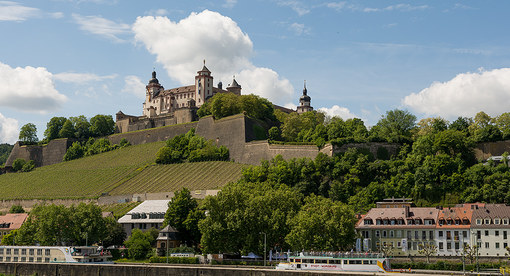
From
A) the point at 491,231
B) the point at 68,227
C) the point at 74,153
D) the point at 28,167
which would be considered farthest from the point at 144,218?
the point at 28,167

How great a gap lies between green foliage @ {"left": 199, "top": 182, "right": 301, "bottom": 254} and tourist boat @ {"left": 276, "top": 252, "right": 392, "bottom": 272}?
11742 millimetres

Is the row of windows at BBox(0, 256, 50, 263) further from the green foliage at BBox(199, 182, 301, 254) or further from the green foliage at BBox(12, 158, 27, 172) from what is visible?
the green foliage at BBox(12, 158, 27, 172)

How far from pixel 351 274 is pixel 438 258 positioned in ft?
70.9

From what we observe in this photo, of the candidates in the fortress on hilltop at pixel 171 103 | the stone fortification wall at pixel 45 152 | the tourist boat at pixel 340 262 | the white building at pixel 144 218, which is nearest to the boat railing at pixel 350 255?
the tourist boat at pixel 340 262

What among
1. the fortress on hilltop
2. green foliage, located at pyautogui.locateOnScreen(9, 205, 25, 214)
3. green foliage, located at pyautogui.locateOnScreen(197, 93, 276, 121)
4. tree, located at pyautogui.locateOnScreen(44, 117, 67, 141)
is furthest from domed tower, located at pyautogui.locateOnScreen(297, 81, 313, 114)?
green foliage, located at pyautogui.locateOnScreen(9, 205, 25, 214)

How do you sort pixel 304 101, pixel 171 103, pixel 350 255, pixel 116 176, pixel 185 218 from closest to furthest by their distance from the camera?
pixel 350 255, pixel 185 218, pixel 116 176, pixel 171 103, pixel 304 101

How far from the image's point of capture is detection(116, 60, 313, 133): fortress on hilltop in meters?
139

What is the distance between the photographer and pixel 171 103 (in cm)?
15575

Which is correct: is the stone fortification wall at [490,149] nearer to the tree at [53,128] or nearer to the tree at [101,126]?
the tree at [101,126]

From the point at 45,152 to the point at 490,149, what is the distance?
109 meters

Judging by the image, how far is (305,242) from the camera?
2335 inches

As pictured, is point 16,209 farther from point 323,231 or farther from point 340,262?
point 340,262

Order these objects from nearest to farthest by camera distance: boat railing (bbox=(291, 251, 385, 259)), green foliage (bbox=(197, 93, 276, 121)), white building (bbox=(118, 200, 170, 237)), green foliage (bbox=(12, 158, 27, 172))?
1. boat railing (bbox=(291, 251, 385, 259))
2. white building (bbox=(118, 200, 170, 237))
3. green foliage (bbox=(197, 93, 276, 121))
4. green foliage (bbox=(12, 158, 27, 172))

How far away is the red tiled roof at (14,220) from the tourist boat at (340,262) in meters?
54.6
